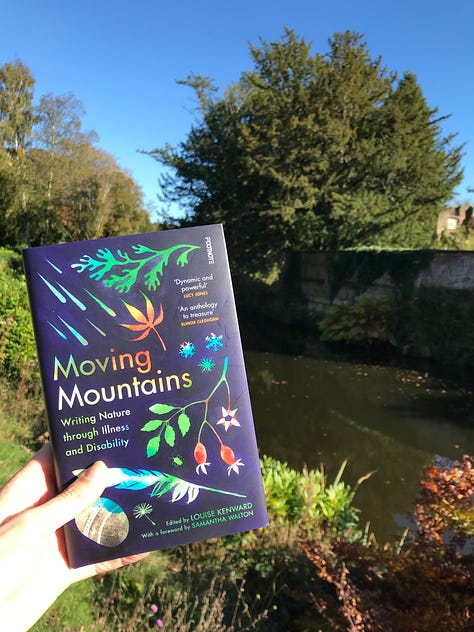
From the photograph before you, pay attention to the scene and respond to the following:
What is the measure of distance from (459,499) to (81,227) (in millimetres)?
19483

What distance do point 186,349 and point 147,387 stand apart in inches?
7.3

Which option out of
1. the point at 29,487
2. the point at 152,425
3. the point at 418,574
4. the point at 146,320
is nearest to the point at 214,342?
the point at 146,320

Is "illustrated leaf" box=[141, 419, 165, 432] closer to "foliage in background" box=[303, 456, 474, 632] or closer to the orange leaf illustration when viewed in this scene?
the orange leaf illustration

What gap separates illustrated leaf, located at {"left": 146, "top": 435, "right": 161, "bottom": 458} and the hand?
0.49 feet

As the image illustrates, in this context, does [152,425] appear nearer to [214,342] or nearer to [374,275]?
[214,342]

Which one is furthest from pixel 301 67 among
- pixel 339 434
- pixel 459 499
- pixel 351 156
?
→ pixel 459 499

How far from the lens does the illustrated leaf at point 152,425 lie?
147cm

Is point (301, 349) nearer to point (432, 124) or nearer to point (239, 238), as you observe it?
point (239, 238)

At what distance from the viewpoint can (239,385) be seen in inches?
60.9

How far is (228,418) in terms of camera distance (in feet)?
5.04

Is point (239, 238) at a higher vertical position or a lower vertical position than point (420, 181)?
lower

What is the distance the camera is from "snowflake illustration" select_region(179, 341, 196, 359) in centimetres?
152

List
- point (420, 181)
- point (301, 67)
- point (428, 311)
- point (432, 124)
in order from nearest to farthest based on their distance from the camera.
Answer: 1. point (428, 311)
2. point (301, 67)
3. point (420, 181)
4. point (432, 124)

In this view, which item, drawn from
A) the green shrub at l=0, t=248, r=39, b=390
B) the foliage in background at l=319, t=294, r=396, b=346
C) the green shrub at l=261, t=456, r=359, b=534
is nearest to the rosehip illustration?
the green shrub at l=261, t=456, r=359, b=534
